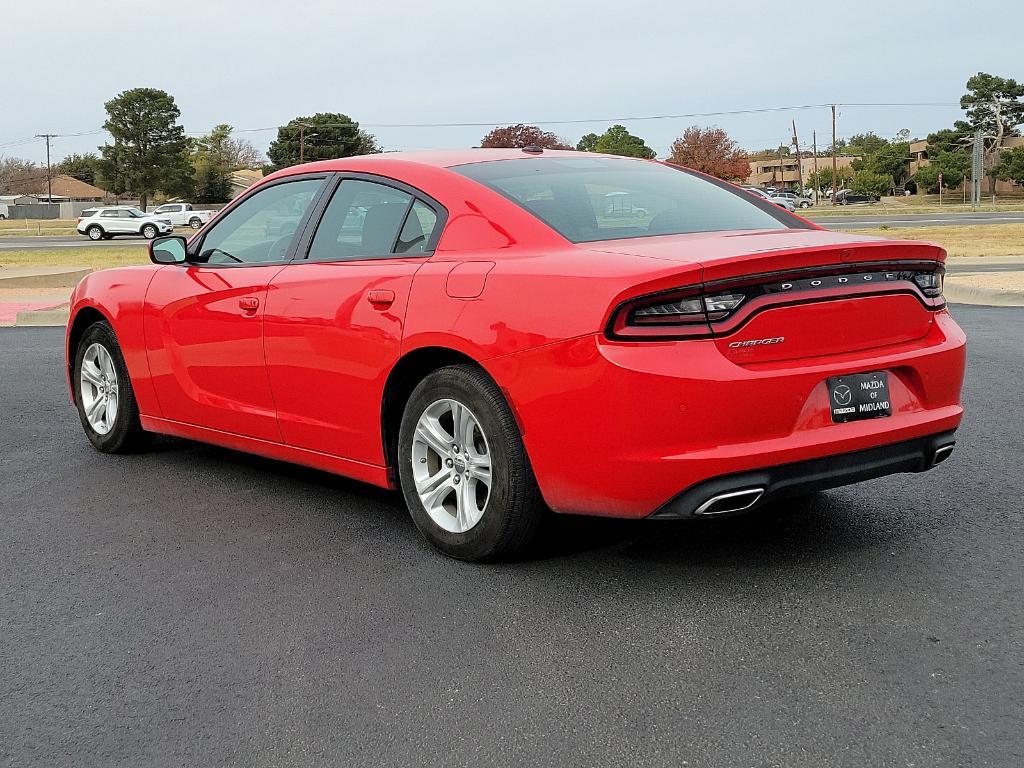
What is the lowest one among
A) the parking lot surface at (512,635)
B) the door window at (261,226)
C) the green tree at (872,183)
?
the parking lot surface at (512,635)

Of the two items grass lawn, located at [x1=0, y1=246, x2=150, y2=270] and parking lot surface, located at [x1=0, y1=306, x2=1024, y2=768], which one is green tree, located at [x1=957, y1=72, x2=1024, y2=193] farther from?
parking lot surface, located at [x1=0, y1=306, x2=1024, y2=768]

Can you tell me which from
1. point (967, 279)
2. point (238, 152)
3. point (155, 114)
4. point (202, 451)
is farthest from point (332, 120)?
point (202, 451)

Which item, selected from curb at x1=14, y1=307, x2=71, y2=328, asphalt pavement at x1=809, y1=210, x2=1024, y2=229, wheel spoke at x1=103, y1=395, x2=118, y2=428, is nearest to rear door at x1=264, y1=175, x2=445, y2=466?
wheel spoke at x1=103, y1=395, x2=118, y2=428

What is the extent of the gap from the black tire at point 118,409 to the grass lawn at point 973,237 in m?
18.5

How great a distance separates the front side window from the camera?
491 centimetres

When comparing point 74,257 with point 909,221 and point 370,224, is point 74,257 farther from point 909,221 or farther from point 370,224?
point 909,221

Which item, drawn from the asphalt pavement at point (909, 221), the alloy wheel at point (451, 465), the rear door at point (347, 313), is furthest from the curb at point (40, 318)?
the asphalt pavement at point (909, 221)

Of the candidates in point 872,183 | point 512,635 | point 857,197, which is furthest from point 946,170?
point 512,635

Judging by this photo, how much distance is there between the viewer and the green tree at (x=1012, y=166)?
9412cm

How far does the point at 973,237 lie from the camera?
1362 inches

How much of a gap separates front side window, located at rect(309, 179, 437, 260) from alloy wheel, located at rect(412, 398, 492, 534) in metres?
0.72

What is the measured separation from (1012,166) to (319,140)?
58.5 m

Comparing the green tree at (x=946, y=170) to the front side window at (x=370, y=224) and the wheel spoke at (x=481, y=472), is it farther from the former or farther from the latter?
the wheel spoke at (x=481, y=472)

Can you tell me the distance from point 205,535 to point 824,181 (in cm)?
13269
